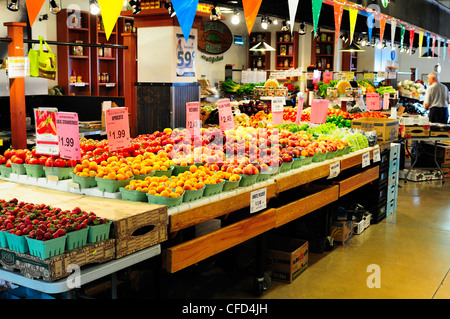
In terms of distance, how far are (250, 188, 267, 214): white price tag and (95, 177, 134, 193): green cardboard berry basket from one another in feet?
3.06

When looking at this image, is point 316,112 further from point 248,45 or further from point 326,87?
point 248,45

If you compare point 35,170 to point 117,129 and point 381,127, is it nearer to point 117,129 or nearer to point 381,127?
point 117,129

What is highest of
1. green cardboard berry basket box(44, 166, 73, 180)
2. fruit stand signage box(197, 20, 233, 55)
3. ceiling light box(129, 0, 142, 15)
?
fruit stand signage box(197, 20, 233, 55)

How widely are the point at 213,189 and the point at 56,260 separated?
51.4 inches

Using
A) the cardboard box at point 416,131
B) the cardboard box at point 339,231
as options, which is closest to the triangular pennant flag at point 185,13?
the cardboard box at point 339,231

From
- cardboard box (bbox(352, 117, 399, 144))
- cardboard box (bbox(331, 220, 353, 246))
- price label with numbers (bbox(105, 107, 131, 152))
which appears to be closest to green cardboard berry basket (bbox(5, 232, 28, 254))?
price label with numbers (bbox(105, 107, 131, 152))

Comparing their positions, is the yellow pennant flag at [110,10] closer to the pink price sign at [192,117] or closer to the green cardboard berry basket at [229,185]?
the green cardboard berry basket at [229,185]

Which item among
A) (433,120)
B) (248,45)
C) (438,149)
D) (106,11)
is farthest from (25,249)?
(248,45)

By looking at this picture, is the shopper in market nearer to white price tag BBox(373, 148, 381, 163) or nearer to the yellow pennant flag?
A: white price tag BBox(373, 148, 381, 163)

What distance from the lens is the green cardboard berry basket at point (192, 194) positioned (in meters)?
3.20

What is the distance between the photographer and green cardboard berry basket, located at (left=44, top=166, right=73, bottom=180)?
11.4ft

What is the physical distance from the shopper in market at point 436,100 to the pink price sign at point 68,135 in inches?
387

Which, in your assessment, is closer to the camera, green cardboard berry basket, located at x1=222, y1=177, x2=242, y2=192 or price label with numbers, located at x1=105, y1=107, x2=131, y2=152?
green cardboard berry basket, located at x1=222, y1=177, x2=242, y2=192
